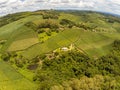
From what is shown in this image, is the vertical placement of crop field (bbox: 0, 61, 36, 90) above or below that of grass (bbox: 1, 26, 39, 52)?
below

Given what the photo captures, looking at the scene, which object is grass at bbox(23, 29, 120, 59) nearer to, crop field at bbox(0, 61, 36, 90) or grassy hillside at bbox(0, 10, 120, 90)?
grassy hillside at bbox(0, 10, 120, 90)

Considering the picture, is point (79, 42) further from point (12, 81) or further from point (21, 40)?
point (12, 81)

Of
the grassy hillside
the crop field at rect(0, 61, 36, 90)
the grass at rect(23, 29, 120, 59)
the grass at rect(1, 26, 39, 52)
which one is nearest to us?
the crop field at rect(0, 61, 36, 90)

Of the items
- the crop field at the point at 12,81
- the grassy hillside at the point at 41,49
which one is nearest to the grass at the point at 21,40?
the grassy hillside at the point at 41,49

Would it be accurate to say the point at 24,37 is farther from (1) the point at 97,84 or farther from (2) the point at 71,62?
(1) the point at 97,84

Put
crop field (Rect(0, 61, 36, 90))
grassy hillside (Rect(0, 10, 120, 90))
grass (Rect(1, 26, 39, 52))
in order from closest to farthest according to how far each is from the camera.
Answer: crop field (Rect(0, 61, 36, 90)) < grassy hillside (Rect(0, 10, 120, 90)) < grass (Rect(1, 26, 39, 52))

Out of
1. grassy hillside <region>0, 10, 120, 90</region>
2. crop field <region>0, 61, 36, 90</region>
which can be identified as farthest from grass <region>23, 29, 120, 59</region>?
crop field <region>0, 61, 36, 90</region>

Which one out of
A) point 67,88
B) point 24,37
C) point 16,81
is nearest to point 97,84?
point 67,88

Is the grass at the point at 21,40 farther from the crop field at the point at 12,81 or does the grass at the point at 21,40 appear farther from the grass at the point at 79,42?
the crop field at the point at 12,81

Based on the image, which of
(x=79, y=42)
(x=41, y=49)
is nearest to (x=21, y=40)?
(x=41, y=49)
